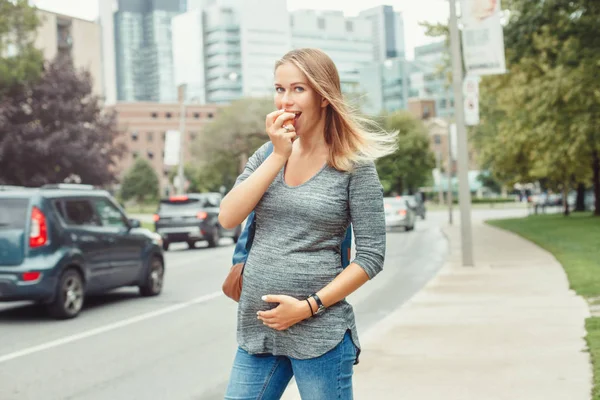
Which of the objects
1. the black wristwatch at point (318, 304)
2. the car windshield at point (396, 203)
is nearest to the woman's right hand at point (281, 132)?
the black wristwatch at point (318, 304)

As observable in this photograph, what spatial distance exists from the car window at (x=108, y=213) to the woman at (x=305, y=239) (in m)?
9.53

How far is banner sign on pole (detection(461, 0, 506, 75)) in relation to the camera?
1600 cm

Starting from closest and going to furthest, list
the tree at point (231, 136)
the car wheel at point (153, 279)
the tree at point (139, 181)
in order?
the car wheel at point (153, 279) → the tree at point (231, 136) → the tree at point (139, 181)

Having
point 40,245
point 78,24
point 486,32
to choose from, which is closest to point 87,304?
point 40,245

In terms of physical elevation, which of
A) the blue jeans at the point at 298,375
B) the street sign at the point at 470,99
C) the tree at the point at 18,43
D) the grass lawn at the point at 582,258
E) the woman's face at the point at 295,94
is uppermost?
the tree at the point at 18,43

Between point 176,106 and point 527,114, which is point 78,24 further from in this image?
point 176,106

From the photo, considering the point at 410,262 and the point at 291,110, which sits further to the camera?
the point at 410,262

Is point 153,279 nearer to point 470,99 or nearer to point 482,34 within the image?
point 470,99

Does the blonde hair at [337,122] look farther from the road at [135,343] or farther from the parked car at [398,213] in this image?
the parked car at [398,213]

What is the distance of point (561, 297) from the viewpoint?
1142cm

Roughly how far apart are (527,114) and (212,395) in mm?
24240

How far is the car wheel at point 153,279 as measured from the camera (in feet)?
43.5

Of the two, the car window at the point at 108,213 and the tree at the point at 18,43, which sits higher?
the tree at the point at 18,43

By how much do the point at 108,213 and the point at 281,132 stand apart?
995 cm
